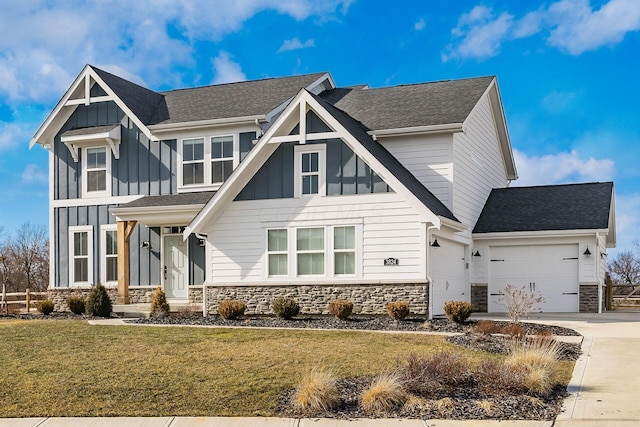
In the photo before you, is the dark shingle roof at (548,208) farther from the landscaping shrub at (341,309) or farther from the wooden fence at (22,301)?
the wooden fence at (22,301)

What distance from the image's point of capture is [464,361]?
35.6 ft

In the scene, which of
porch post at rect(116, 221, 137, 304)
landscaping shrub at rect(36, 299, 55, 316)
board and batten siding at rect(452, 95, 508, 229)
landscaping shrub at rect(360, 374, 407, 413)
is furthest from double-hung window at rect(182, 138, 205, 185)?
landscaping shrub at rect(360, 374, 407, 413)

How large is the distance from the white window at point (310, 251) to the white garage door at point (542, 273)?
697 cm

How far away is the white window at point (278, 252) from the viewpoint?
68.0 feet

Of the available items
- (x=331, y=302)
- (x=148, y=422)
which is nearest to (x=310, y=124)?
(x=331, y=302)

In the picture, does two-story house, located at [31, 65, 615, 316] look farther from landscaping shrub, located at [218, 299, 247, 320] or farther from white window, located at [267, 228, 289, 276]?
landscaping shrub, located at [218, 299, 247, 320]

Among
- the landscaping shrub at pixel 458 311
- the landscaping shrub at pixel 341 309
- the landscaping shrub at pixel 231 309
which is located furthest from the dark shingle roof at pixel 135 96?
the landscaping shrub at pixel 458 311

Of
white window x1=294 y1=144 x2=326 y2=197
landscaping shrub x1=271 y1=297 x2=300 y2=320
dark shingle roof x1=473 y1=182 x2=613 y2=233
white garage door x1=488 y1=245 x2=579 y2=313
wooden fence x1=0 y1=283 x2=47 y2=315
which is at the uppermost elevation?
white window x1=294 y1=144 x2=326 y2=197

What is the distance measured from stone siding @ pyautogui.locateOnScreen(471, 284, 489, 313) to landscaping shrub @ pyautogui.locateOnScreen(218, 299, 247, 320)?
27.8 ft

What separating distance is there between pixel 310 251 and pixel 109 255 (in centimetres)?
861

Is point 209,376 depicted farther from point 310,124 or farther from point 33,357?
point 310,124

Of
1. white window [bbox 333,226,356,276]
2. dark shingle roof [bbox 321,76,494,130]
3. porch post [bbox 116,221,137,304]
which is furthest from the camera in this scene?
porch post [bbox 116,221,137,304]

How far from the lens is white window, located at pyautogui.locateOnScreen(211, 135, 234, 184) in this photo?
2401cm

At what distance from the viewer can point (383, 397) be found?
9266mm
